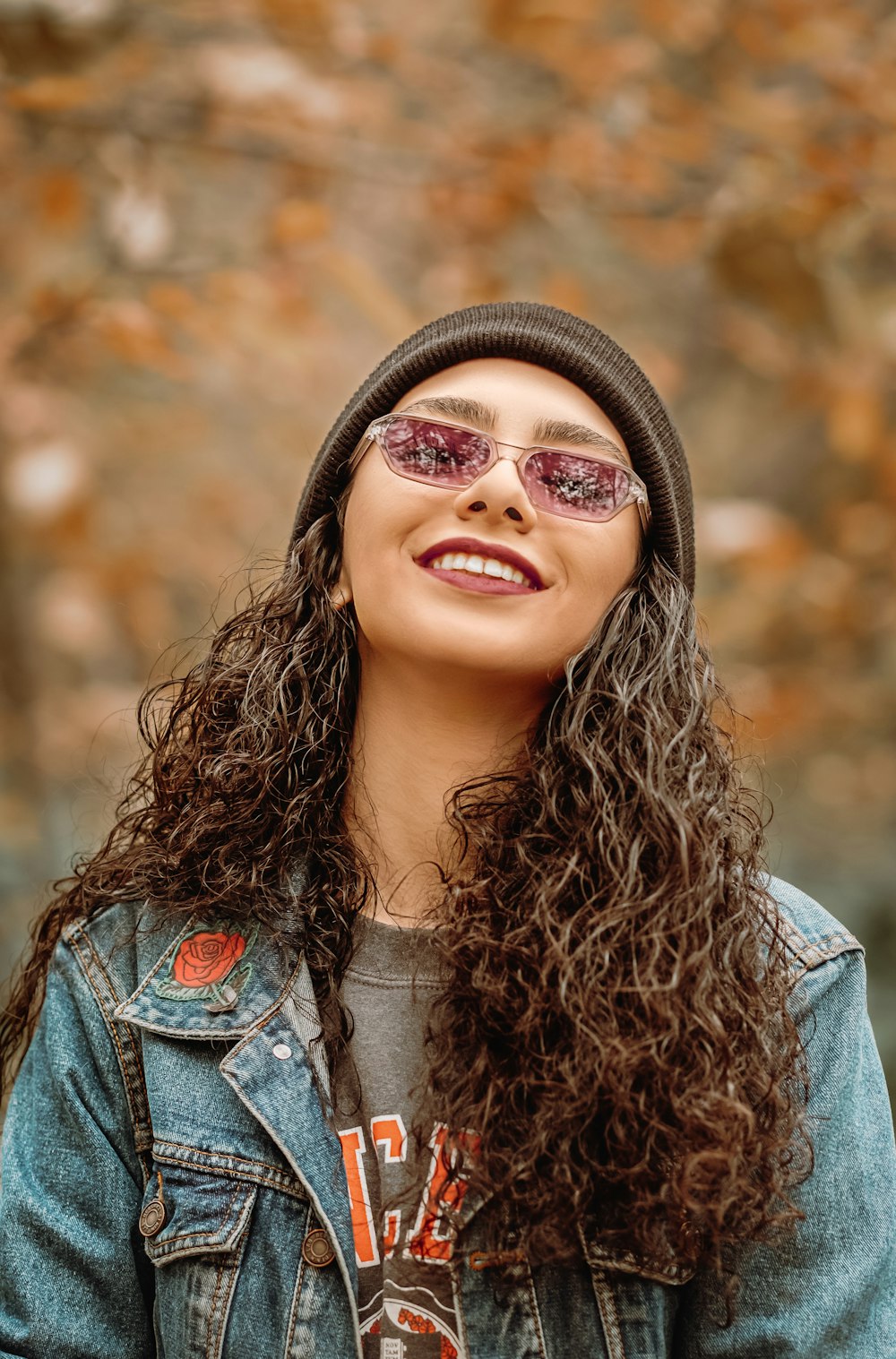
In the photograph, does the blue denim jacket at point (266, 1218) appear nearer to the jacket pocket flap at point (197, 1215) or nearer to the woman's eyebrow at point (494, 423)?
the jacket pocket flap at point (197, 1215)

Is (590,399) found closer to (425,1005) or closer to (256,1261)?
(425,1005)

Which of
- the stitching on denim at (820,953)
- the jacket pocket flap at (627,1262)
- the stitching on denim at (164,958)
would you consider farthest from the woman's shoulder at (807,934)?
the stitching on denim at (164,958)

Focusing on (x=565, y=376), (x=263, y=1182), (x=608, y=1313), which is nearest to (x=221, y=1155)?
(x=263, y=1182)

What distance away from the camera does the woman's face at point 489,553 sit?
1735 mm

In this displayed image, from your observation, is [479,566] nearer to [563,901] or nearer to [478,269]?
[563,901]

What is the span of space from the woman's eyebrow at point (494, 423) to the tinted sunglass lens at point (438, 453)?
0.12ft

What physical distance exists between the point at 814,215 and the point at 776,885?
2.09 metres

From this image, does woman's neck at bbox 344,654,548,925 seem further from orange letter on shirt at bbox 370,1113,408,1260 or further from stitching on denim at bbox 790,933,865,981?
stitching on denim at bbox 790,933,865,981

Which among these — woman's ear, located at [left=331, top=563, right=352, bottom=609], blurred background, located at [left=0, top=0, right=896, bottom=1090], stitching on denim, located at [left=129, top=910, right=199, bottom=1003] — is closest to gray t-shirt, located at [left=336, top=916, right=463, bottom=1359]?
stitching on denim, located at [left=129, top=910, right=199, bottom=1003]

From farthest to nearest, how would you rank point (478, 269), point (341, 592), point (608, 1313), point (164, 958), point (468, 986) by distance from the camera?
point (478, 269), point (341, 592), point (164, 958), point (468, 986), point (608, 1313)

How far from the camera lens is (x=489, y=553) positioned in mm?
1740

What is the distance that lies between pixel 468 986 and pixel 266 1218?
1.40 ft

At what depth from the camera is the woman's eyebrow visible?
5.98 feet

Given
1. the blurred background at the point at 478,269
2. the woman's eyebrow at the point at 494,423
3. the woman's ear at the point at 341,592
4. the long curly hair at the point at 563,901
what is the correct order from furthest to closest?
the blurred background at the point at 478,269
the woman's ear at the point at 341,592
the woman's eyebrow at the point at 494,423
the long curly hair at the point at 563,901
